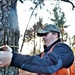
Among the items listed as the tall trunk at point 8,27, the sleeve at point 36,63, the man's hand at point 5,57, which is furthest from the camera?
the tall trunk at point 8,27

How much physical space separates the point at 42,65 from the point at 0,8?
1761 mm

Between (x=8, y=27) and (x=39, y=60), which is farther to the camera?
(x=8, y=27)

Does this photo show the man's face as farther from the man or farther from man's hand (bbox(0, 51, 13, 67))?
man's hand (bbox(0, 51, 13, 67))

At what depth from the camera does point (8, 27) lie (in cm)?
343

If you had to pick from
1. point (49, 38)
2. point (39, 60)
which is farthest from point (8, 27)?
point (39, 60)

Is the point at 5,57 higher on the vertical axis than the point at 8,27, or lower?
lower

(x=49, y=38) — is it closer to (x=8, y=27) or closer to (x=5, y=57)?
(x=8, y=27)

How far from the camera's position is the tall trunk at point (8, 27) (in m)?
3.35

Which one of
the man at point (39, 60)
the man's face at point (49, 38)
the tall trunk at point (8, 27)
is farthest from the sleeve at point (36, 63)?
the tall trunk at point (8, 27)

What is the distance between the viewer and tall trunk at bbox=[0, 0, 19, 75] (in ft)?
11.0

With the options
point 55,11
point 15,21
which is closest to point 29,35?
point 55,11

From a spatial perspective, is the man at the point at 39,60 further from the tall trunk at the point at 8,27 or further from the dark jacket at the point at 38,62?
the tall trunk at the point at 8,27

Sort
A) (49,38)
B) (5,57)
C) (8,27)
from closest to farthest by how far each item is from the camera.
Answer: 1. (5,57)
2. (49,38)
3. (8,27)

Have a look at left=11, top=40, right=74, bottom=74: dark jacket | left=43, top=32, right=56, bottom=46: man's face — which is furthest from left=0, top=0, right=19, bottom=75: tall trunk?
left=11, top=40, right=74, bottom=74: dark jacket
